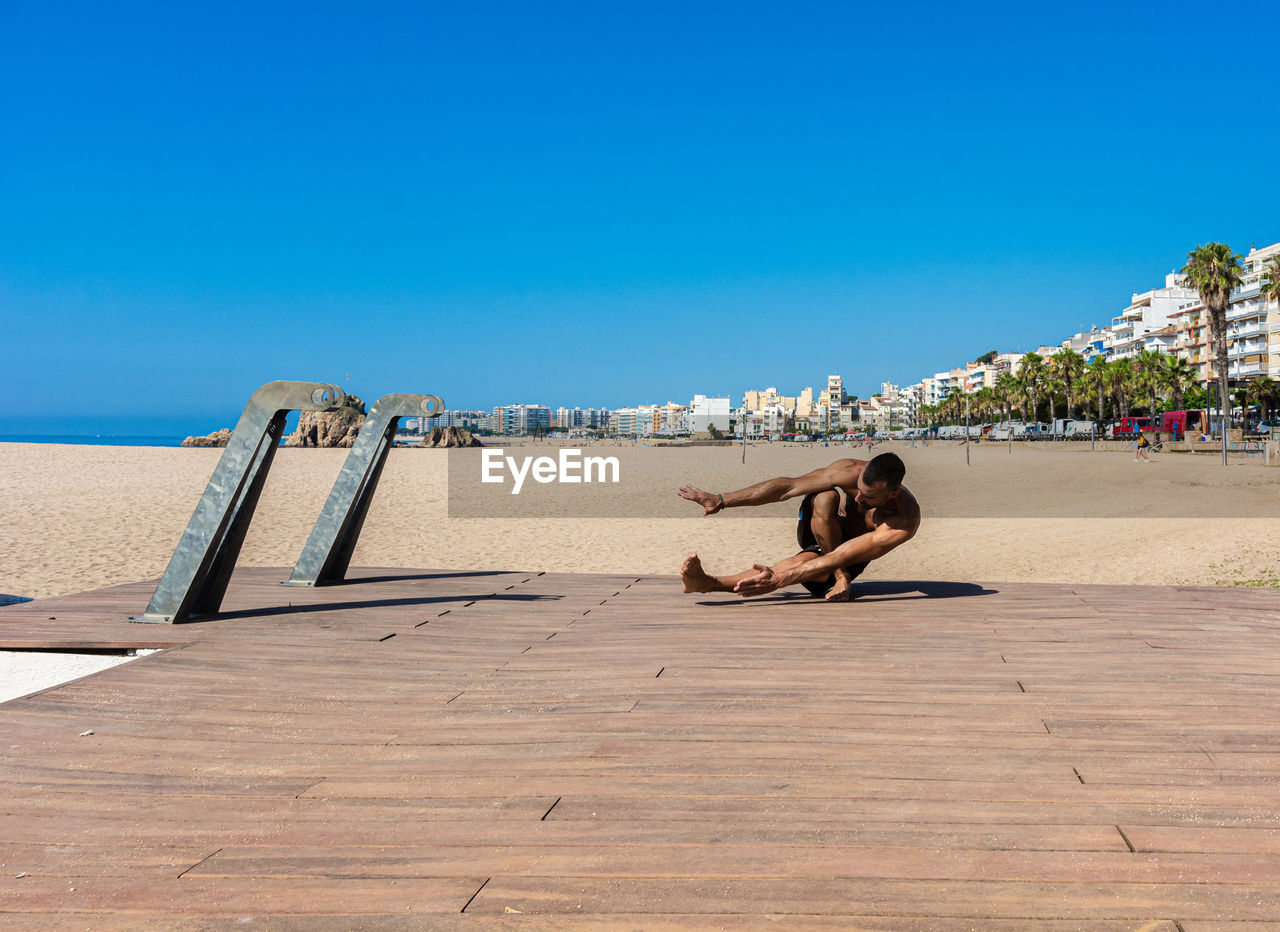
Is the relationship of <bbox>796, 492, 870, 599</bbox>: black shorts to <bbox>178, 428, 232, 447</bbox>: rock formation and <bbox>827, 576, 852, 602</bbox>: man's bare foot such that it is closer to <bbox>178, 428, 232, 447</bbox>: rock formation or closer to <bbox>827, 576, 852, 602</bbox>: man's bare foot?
<bbox>827, 576, 852, 602</bbox>: man's bare foot

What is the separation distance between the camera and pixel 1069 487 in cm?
2622

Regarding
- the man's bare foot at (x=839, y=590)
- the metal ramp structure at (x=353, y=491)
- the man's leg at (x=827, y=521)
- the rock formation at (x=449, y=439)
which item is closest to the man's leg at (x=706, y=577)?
the man's leg at (x=827, y=521)

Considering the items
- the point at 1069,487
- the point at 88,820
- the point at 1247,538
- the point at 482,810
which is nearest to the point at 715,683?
the point at 482,810

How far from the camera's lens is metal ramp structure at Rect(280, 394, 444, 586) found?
19.8ft

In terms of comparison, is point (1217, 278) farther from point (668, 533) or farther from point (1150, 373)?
point (668, 533)

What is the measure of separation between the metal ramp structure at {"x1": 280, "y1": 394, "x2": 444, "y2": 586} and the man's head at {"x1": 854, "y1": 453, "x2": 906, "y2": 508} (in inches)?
111

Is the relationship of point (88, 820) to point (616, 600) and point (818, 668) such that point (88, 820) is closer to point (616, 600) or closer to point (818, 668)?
point (818, 668)

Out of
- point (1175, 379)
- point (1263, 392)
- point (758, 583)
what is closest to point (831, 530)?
point (758, 583)

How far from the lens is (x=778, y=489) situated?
4.93 metres

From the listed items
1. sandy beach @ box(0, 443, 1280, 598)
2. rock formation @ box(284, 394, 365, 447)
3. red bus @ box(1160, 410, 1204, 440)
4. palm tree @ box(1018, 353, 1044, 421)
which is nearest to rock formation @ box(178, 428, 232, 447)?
rock formation @ box(284, 394, 365, 447)

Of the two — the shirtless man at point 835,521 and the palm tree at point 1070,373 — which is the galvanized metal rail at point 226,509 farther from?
the palm tree at point 1070,373

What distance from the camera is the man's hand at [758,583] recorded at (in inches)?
202

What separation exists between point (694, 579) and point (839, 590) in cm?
103

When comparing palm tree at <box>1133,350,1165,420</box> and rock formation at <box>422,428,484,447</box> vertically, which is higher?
palm tree at <box>1133,350,1165,420</box>
